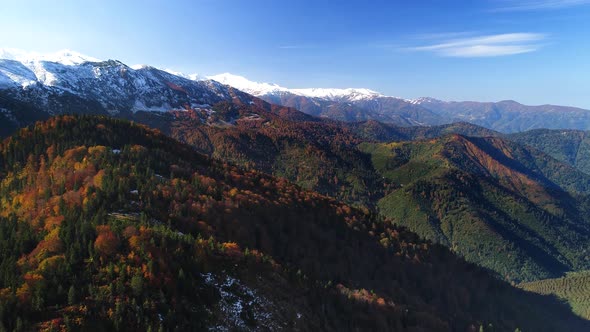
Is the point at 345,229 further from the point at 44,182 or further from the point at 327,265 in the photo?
the point at 44,182

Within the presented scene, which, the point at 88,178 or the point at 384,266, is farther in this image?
the point at 384,266

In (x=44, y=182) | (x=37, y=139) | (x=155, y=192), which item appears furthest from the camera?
(x=37, y=139)

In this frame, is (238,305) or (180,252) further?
(180,252)

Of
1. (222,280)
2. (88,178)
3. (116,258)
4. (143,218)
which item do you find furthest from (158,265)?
(88,178)

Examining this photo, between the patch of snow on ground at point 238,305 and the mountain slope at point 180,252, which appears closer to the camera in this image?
the mountain slope at point 180,252

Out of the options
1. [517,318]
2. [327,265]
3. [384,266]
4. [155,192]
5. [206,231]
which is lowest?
[517,318]

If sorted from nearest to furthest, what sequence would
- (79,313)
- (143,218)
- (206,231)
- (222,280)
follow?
(79,313)
(222,280)
(143,218)
(206,231)

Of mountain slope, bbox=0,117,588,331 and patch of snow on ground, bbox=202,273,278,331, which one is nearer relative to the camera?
mountain slope, bbox=0,117,588,331

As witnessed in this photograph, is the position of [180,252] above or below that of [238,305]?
above
